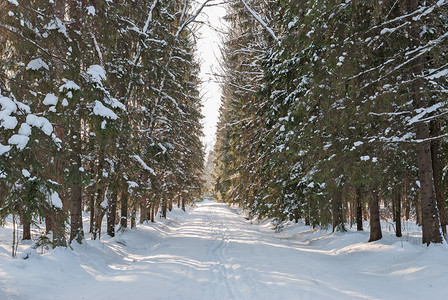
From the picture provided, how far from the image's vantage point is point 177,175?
2194 cm

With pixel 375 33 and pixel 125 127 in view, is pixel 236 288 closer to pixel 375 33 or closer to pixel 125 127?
pixel 125 127

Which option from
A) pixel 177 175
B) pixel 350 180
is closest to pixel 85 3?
pixel 350 180

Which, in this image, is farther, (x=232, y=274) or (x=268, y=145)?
(x=268, y=145)

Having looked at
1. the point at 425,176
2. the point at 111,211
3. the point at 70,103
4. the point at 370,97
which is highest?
the point at 370,97

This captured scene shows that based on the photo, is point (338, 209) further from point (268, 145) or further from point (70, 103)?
point (70, 103)

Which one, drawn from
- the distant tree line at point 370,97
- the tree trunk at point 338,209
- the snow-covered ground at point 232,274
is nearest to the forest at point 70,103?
the snow-covered ground at point 232,274

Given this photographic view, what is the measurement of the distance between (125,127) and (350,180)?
6337 millimetres

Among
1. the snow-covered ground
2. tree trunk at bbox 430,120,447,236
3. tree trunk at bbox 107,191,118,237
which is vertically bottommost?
the snow-covered ground

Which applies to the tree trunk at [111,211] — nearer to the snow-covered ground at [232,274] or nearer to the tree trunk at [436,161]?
the snow-covered ground at [232,274]

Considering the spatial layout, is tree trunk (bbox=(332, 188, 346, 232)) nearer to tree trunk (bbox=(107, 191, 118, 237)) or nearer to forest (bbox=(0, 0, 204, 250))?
forest (bbox=(0, 0, 204, 250))

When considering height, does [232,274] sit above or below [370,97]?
below

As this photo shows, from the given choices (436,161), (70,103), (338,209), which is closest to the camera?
(70,103)

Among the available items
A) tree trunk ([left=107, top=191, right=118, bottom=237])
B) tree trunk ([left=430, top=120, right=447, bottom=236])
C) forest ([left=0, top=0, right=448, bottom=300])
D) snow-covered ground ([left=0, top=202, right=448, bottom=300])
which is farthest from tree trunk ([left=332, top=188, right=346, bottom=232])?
tree trunk ([left=107, top=191, right=118, bottom=237])

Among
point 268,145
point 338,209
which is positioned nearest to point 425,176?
point 338,209
